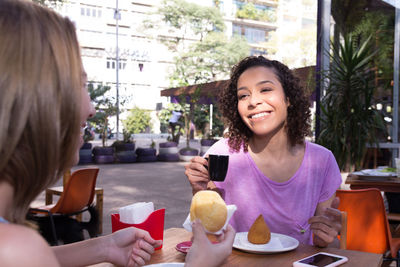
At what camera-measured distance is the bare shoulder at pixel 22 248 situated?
55cm

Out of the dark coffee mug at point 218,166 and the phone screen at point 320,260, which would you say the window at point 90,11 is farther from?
the phone screen at point 320,260

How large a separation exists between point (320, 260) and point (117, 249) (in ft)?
2.06

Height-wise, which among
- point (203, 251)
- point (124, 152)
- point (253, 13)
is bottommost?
point (124, 152)

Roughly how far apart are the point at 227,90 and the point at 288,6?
42994 millimetres

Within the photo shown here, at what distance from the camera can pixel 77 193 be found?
384 centimetres

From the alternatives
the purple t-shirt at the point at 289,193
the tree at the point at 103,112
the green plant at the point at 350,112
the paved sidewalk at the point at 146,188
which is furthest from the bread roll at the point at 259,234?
the tree at the point at 103,112

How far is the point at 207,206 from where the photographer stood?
1.05 meters

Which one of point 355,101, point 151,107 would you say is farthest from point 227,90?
point 151,107

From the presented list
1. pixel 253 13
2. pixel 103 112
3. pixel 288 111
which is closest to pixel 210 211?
pixel 288 111

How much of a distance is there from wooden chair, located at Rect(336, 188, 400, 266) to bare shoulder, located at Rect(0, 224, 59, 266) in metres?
2.14

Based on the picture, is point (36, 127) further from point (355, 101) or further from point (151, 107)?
point (151, 107)

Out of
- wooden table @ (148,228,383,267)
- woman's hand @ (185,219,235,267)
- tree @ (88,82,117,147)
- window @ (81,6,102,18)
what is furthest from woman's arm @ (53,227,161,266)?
window @ (81,6,102,18)

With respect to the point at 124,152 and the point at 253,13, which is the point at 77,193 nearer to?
the point at 124,152

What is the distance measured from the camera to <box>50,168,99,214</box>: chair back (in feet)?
12.3
